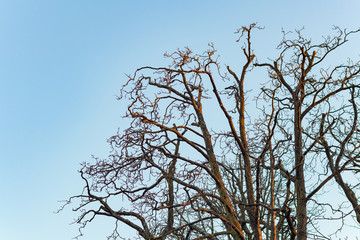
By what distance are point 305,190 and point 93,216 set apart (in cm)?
493

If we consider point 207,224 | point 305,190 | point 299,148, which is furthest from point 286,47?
point 207,224

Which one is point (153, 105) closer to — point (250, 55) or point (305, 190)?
point (250, 55)

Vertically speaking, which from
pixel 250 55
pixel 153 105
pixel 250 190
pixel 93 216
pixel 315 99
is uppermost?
pixel 250 55

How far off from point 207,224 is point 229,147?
8.62ft

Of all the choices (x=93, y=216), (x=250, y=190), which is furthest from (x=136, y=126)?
(x=250, y=190)

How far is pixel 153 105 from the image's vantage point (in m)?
10.4

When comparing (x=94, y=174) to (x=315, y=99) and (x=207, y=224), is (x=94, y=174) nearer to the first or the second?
(x=207, y=224)

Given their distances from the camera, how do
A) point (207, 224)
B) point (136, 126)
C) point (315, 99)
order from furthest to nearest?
point (207, 224) → point (315, 99) → point (136, 126)

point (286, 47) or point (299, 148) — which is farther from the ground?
point (286, 47)

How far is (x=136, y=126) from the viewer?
1004cm

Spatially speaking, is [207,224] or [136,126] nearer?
[136,126]

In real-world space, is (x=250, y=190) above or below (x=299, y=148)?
below

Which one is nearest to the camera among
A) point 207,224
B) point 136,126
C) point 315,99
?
point 136,126

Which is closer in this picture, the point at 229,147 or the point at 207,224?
the point at 229,147
